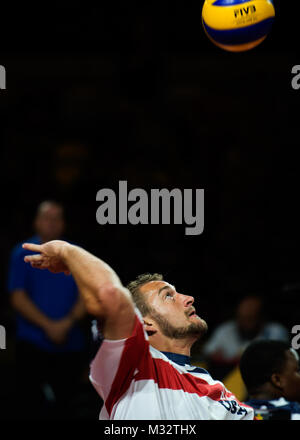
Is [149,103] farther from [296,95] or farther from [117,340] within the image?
[117,340]

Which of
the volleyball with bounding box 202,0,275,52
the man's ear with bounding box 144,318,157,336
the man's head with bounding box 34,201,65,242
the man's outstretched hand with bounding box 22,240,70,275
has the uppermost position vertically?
the volleyball with bounding box 202,0,275,52

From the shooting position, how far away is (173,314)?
3068mm

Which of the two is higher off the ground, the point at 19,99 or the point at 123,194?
the point at 19,99

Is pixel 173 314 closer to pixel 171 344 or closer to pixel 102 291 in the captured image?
pixel 171 344

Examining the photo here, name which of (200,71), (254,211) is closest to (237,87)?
(200,71)

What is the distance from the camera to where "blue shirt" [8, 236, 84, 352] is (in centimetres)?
585

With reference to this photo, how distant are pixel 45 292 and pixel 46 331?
0.33m

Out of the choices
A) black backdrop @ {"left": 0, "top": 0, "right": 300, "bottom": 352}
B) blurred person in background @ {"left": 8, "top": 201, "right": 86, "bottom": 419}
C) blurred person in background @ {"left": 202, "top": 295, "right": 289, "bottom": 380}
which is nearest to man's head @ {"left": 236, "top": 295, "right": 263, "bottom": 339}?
blurred person in background @ {"left": 202, "top": 295, "right": 289, "bottom": 380}

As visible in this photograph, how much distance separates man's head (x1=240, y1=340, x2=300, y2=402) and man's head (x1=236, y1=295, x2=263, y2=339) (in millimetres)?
2528

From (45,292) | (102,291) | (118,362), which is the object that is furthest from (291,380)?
(45,292)

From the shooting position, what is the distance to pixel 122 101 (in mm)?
8789

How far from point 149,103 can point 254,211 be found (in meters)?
1.88

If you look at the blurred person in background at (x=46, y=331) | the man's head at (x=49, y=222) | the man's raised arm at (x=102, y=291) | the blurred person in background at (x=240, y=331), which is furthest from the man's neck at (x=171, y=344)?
the blurred person in background at (x=240, y=331)

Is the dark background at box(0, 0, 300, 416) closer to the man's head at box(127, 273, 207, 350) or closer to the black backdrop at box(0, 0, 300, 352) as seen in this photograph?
the black backdrop at box(0, 0, 300, 352)
